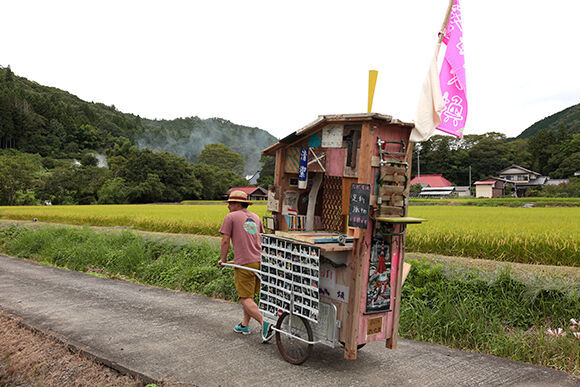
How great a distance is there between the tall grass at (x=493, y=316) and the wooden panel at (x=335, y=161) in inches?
92.2

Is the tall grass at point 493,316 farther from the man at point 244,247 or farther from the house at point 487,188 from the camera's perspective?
the house at point 487,188

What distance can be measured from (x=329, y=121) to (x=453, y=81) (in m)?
1.25

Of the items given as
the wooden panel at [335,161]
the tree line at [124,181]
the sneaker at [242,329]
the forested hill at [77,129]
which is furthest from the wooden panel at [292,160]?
the forested hill at [77,129]

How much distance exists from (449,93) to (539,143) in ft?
206

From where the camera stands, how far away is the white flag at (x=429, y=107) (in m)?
3.94

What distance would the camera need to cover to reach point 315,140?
4516 mm

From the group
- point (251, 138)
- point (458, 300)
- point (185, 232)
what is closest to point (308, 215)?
point (458, 300)

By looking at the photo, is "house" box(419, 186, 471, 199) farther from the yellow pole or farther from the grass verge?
the yellow pole

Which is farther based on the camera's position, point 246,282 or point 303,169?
point 246,282

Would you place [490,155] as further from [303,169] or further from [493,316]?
[303,169]

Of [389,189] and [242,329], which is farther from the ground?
[389,189]

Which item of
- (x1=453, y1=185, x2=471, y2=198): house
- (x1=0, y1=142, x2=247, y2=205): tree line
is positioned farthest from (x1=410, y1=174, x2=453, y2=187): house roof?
(x1=0, y1=142, x2=247, y2=205): tree line

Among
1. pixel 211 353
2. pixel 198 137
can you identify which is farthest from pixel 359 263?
pixel 198 137

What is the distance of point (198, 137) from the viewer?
116 meters
